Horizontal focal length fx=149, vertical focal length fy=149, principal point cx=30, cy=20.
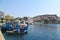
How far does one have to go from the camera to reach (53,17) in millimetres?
167250

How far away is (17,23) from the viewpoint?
3706 centimetres

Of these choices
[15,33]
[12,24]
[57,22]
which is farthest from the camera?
[57,22]

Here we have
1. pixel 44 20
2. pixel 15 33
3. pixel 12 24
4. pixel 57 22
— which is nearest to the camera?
pixel 15 33

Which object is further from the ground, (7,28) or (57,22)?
(7,28)

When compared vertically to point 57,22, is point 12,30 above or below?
above

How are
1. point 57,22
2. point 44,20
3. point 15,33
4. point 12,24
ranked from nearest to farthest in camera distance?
1. point 15,33
2. point 12,24
3. point 44,20
4. point 57,22

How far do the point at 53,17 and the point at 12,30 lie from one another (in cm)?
13353

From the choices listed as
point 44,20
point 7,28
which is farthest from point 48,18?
point 7,28

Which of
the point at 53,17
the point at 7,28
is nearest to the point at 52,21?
the point at 53,17

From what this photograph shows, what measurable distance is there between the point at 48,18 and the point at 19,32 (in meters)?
130

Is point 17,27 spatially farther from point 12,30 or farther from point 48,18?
point 48,18

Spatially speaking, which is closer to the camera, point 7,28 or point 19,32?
point 19,32

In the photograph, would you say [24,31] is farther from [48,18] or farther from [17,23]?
[48,18]

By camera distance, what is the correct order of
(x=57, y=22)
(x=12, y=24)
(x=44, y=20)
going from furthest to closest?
1. (x=57, y=22)
2. (x=44, y=20)
3. (x=12, y=24)
